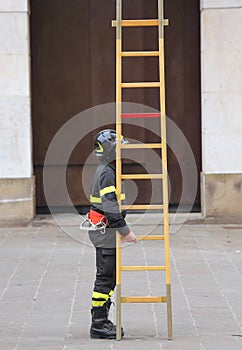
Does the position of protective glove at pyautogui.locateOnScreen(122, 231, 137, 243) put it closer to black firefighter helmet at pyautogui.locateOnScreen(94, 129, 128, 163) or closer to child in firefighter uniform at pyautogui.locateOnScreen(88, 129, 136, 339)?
child in firefighter uniform at pyautogui.locateOnScreen(88, 129, 136, 339)

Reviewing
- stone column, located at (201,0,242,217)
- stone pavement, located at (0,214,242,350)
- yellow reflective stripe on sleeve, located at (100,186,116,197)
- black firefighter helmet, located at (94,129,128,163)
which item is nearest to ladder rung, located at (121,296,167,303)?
stone pavement, located at (0,214,242,350)

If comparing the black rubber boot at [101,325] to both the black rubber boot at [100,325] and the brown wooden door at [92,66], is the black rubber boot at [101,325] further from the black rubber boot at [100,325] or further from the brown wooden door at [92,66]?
the brown wooden door at [92,66]

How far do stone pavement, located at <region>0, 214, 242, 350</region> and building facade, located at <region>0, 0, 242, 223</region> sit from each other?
1.58ft

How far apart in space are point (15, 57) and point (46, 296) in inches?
207

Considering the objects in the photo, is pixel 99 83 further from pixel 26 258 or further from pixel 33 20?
pixel 26 258

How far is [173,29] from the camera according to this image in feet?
46.0

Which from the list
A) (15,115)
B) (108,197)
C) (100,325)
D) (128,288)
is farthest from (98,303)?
(15,115)

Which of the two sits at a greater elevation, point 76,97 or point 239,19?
point 239,19

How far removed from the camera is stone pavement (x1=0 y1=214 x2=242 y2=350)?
7.15 meters

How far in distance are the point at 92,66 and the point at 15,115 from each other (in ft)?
5.49

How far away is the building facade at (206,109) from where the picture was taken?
12992mm

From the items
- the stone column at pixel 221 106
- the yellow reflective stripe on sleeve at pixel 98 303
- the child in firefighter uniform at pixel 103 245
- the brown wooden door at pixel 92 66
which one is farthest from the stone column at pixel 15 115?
the yellow reflective stripe on sleeve at pixel 98 303

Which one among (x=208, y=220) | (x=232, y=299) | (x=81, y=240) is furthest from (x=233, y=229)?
(x=232, y=299)

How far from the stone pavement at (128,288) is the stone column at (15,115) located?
449mm
